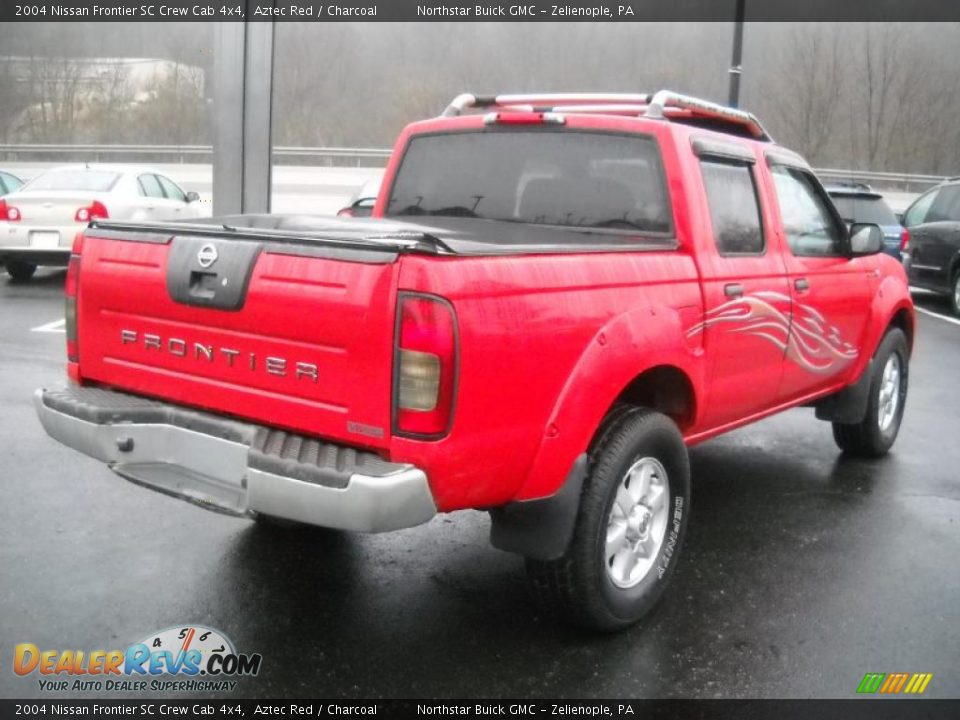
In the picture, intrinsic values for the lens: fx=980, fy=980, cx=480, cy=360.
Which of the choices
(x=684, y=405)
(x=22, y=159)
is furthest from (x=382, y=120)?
(x=684, y=405)

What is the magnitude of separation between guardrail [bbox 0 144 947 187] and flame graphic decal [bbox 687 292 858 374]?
24.3 m

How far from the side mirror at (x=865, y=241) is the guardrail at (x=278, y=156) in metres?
24.2

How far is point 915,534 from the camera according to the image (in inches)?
185

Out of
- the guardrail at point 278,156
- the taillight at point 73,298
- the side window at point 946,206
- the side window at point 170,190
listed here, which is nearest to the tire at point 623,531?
the taillight at point 73,298

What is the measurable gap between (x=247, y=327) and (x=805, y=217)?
317cm

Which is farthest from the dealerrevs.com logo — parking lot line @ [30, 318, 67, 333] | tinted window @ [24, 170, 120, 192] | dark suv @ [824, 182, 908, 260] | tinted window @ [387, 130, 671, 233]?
dark suv @ [824, 182, 908, 260]

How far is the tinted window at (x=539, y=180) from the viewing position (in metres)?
4.15

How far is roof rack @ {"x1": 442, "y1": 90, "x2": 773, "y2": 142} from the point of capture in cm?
441

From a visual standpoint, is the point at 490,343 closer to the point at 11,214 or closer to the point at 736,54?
the point at 11,214

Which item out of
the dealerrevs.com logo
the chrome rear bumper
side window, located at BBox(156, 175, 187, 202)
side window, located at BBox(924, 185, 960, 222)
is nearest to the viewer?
the chrome rear bumper

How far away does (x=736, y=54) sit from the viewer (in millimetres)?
15422

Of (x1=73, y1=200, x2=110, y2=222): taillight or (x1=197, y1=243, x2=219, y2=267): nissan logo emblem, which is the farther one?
(x1=73, y1=200, x2=110, y2=222): taillight

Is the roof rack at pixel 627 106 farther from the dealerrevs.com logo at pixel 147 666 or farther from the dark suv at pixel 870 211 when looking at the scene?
the dark suv at pixel 870 211

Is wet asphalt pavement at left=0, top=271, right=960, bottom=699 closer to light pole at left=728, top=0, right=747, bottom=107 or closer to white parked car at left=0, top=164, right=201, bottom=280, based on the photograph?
white parked car at left=0, top=164, right=201, bottom=280
